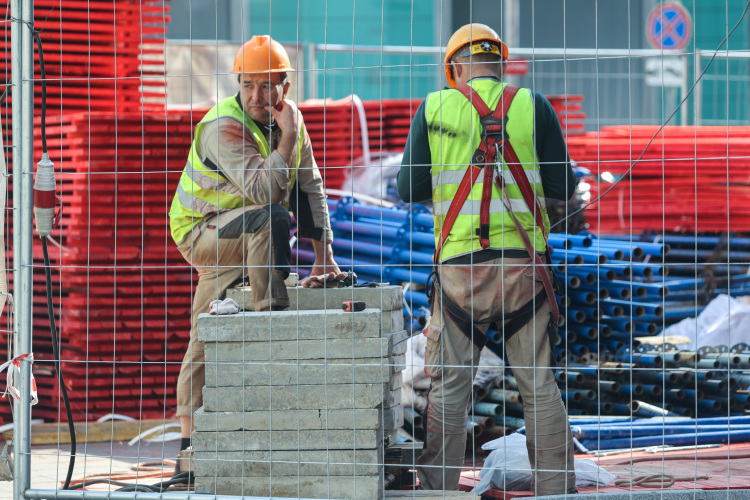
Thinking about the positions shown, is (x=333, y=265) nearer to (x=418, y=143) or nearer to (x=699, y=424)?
(x=418, y=143)

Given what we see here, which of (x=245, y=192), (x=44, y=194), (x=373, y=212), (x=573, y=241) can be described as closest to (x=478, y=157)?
(x=245, y=192)

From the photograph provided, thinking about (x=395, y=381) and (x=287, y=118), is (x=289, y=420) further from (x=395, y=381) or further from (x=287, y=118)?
(x=287, y=118)

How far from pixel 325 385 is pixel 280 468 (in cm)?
44

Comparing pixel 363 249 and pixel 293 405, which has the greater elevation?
pixel 363 249

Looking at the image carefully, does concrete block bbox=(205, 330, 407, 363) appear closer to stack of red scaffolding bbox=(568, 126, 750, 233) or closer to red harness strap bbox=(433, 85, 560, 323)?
red harness strap bbox=(433, 85, 560, 323)

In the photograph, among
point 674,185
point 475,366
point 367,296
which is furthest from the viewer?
point 674,185

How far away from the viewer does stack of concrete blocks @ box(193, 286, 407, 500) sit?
4.72m

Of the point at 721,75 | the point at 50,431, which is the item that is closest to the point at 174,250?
the point at 50,431

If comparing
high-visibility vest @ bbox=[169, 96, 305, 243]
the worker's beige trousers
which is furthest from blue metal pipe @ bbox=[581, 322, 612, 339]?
the worker's beige trousers

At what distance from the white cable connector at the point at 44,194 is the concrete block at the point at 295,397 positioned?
1183 millimetres

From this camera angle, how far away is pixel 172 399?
312 inches

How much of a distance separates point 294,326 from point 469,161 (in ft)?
3.90

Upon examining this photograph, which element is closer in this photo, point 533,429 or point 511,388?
point 533,429

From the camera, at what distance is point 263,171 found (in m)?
5.46
